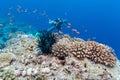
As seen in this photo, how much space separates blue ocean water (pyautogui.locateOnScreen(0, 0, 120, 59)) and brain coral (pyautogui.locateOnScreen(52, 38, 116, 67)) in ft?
186

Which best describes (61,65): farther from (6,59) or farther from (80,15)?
(80,15)

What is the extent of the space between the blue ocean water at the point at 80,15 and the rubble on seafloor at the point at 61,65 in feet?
185

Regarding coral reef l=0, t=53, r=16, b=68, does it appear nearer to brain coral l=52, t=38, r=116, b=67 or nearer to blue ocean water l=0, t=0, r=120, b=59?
brain coral l=52, t=38, r=116, b=67

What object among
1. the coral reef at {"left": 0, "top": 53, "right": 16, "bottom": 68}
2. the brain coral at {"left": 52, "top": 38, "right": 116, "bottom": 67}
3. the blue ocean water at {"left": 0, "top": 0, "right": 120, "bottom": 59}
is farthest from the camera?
the blue ocean water at {"left": 0, "top": 0, "right": 120, "bottom": 59}

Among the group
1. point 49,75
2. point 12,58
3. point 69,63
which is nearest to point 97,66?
point 69,63

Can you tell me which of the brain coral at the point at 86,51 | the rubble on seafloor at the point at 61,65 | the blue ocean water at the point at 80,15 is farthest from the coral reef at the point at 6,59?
the blue ocean water at the point at 80,15

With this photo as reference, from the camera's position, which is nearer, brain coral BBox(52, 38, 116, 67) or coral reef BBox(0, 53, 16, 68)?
brain coral BBox(52, 38, 116, 67)

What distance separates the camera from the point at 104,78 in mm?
7547

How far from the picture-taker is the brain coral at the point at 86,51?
8.45 meters

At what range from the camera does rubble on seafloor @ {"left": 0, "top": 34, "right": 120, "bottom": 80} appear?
7621mm

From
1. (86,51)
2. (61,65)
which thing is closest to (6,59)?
(61,65)

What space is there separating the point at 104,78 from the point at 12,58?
3417 millimetres

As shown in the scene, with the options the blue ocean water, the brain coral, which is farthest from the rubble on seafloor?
the blue ocean water

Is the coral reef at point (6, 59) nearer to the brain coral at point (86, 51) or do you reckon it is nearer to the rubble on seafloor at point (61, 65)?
the rubble on seafloor at point (61, 65)
